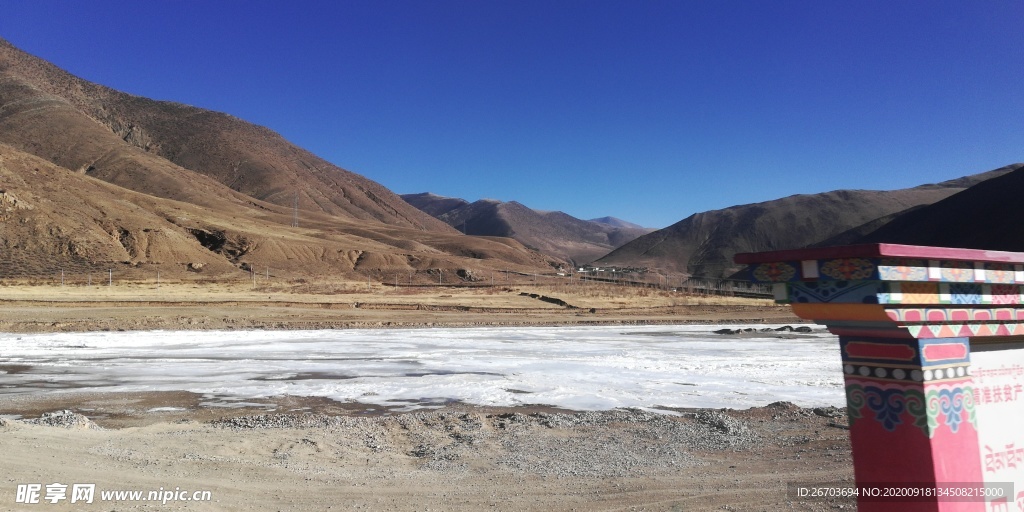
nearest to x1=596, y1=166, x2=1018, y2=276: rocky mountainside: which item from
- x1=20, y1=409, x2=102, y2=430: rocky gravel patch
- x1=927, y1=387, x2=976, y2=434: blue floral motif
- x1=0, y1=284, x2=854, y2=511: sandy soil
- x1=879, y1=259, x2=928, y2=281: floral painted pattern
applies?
x1=0, y1=284, x2=854, y2=511: sandy soil

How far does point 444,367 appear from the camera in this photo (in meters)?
16.9

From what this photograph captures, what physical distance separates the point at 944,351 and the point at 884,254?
724 millimetres

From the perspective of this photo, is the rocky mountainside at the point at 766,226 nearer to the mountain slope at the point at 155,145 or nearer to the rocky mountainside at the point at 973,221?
the rocky mountainside at the point at 973,221

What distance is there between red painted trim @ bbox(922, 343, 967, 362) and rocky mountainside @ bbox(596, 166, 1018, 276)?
117 m

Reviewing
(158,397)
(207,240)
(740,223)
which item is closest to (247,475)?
(158,397)

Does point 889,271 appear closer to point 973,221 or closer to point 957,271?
point 957,271

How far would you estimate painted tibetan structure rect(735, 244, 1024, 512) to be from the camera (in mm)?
3299

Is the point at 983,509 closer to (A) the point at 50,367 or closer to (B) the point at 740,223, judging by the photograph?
(A) the point at 50,367

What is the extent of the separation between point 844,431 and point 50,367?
18.4 m

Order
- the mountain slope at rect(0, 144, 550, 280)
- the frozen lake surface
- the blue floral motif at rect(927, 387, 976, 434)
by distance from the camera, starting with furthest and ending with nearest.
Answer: the mountain slope at rect(0, 144, 550, 280), the frozen lake surface, the blue floral motif at rect(927, 387, 976, 434)

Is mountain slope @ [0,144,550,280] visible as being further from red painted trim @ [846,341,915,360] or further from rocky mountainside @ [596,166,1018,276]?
rocky mountainside @ [596,166,1018,276]

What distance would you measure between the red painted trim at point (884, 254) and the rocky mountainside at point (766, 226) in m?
117

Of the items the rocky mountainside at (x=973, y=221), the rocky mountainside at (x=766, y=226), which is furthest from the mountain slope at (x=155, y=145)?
the rocky mountainside at (x=973, y=221)

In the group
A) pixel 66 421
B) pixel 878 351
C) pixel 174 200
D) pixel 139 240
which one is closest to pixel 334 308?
pixel 66 421
